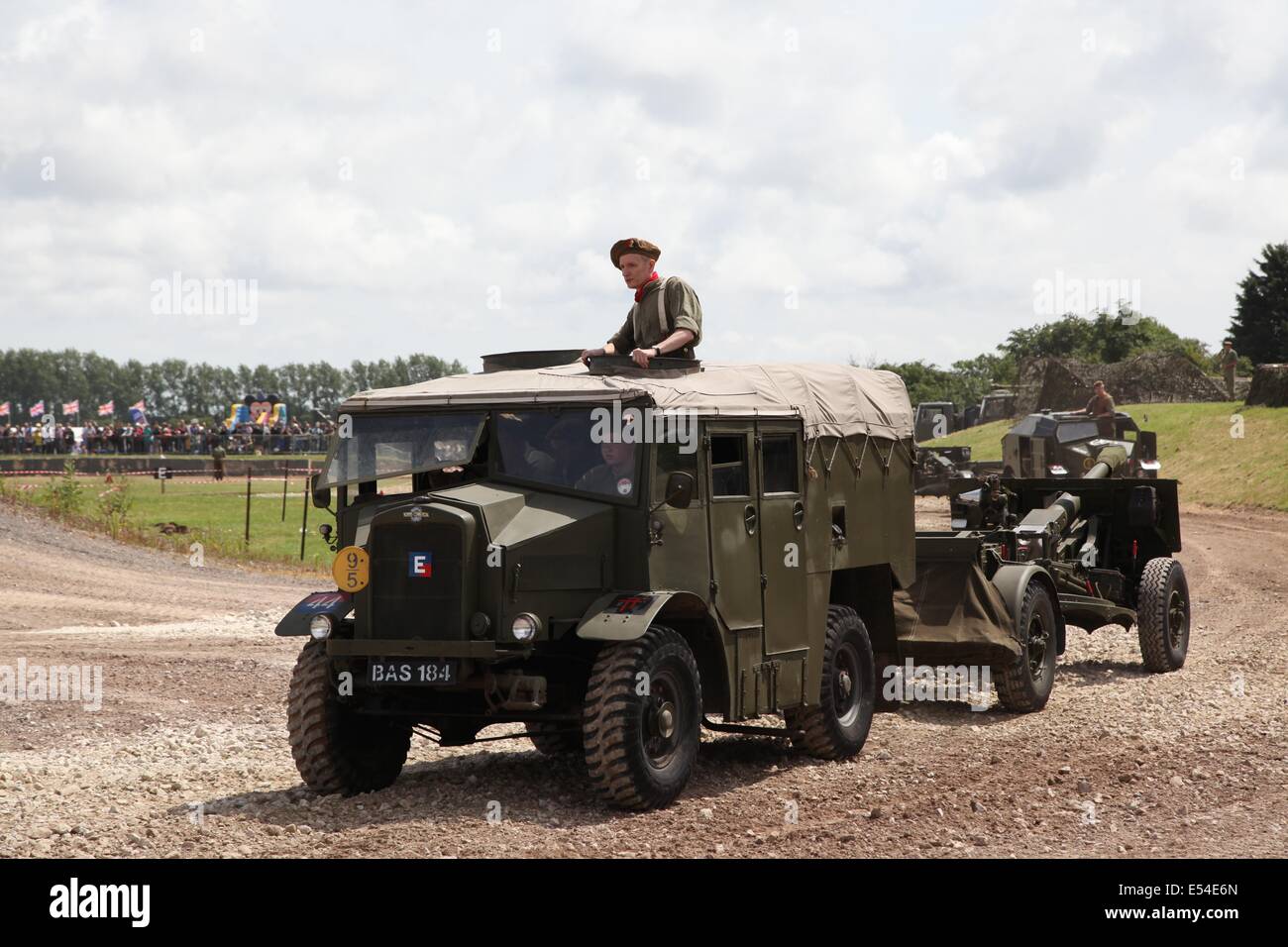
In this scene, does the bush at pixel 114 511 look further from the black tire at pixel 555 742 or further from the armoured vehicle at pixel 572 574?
the armoured vehicle at pixel 572 574

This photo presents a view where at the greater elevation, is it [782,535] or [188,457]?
[188,457]

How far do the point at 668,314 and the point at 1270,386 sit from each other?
42519mm

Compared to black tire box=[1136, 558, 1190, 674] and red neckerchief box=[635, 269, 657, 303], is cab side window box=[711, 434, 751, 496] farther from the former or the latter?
black tire box=[1136, 558, 1190, 674]

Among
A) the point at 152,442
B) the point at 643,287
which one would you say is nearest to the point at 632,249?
the point at 643,287

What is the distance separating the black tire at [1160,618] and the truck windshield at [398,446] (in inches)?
328

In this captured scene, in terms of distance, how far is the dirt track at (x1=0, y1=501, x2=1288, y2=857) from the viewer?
8.02 meters

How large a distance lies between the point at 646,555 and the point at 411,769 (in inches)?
103

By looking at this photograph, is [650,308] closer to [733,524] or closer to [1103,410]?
[733,524]

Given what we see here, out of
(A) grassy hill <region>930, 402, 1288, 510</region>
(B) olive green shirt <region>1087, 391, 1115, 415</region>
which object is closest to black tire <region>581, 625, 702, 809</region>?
(B) olive green shirt <region>1087, 391, 1115, 415</region>

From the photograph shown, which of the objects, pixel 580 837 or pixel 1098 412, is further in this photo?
pixel 1098 412

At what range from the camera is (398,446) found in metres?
9.27

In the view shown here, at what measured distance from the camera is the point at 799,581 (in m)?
10.2

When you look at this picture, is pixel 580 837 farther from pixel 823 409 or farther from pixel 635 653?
pixel 823 409
